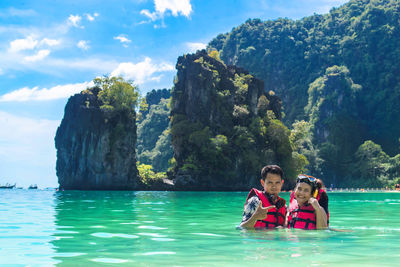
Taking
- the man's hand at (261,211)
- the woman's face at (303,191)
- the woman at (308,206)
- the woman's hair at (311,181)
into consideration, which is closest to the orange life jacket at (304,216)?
the woman at (308,206)

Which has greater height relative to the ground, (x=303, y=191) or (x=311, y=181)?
(x=311, y=181)

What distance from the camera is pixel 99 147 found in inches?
2616

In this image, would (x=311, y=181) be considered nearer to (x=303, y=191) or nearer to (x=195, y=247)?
(x=303, y=191)

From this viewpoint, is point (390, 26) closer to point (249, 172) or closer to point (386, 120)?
point (386, 120)

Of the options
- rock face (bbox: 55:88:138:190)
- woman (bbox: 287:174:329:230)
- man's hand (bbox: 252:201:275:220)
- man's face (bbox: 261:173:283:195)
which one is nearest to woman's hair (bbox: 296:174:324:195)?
woman (bbox: 287:174:329:230)

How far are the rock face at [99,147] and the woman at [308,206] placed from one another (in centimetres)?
5902

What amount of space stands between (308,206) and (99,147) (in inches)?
2373

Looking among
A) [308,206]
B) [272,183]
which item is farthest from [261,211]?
[308,206]

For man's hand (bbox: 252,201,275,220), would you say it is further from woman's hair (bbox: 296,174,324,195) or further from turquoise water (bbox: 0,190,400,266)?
woman's hair (bbox: 296,174,324,195)

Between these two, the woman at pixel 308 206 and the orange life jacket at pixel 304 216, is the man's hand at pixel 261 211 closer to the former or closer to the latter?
the woman at pixel 308 206

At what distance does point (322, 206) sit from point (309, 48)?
146 metres

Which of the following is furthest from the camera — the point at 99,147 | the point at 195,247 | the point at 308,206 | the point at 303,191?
the point at 99,147

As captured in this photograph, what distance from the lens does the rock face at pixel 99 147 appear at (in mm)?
66188

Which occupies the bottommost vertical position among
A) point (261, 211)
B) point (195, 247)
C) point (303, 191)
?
point (195, 247)
